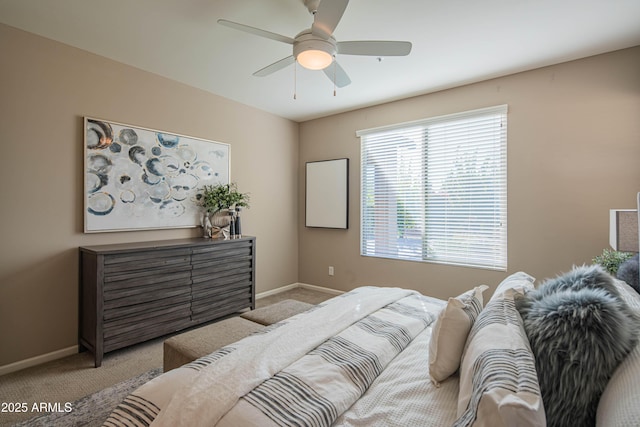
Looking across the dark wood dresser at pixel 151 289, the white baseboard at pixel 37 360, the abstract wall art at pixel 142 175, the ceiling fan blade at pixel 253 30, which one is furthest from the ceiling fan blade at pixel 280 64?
the white baseboard at pixel 37 360

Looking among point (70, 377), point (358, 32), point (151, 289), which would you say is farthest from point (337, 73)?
point (70, 377)

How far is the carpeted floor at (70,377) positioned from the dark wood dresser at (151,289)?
0.12 metres

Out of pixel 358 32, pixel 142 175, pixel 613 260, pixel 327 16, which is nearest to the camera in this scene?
pixel 327 16

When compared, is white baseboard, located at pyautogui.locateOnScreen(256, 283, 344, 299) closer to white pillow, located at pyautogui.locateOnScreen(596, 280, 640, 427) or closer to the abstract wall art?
the abstract wall art

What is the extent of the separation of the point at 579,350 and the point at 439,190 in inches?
116

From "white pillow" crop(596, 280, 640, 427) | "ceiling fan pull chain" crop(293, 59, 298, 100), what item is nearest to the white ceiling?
"ceiling fan pull chain" crop(293, 59, 298, 100)

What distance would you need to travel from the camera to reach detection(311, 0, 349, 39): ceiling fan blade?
1.66m

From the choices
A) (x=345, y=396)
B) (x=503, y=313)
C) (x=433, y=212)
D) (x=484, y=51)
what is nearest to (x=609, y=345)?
(x=503, y=313)

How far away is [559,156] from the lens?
2.93m

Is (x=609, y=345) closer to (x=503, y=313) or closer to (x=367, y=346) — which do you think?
(x=503, y=313)

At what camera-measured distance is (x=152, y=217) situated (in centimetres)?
321

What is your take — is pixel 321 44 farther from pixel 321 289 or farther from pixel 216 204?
pixel 321 289

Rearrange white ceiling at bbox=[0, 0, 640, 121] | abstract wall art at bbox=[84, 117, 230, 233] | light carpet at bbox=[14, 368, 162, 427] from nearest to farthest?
light carpet at bbox=[14, 368, 162, 427]
white ceiling at bbox=[0, 0, 640, 121]
abstract wall art at bbox=[84, 117, 230, 233]

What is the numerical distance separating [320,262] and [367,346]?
3277mm
